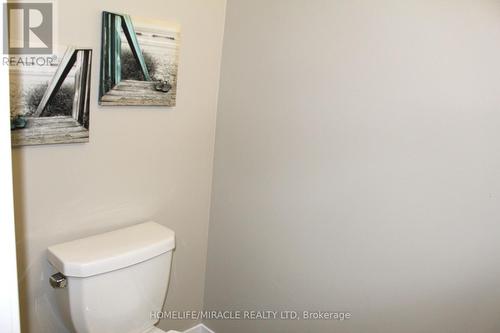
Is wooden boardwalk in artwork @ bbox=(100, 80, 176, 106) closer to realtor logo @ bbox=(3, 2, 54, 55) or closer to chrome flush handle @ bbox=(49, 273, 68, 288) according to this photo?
realtor logo @ bbox=(3, 2, 54, 55)

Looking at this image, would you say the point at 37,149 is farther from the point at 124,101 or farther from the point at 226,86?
the point at 226,86

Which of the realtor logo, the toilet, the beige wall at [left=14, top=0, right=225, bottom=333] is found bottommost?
the toilet

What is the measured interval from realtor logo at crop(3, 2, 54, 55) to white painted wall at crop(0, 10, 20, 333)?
0.60 meters

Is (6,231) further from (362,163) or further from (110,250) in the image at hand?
(362,163)

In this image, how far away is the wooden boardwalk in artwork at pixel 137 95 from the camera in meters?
1.50

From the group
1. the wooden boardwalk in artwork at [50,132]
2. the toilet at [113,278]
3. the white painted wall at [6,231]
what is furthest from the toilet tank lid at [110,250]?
the white painted wall at [6,231]

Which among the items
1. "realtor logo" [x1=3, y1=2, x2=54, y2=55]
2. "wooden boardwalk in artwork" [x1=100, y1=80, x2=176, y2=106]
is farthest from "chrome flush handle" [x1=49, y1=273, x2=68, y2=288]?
"realtor logo" [x1=3, y1=2, x2=54, y2=55]

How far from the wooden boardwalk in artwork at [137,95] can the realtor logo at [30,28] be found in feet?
0.86

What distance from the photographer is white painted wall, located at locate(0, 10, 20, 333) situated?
67 centimetres

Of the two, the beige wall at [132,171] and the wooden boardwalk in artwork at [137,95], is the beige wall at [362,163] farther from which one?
the wooden boardwalk in artwork at [137,95]

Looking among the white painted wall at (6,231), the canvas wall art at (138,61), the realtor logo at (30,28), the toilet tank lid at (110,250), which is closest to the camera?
the white painted wall at (6,231)

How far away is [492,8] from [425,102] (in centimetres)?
33

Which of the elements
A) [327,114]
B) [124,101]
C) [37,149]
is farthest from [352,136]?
[37,149]

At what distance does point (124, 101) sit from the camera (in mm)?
1538
